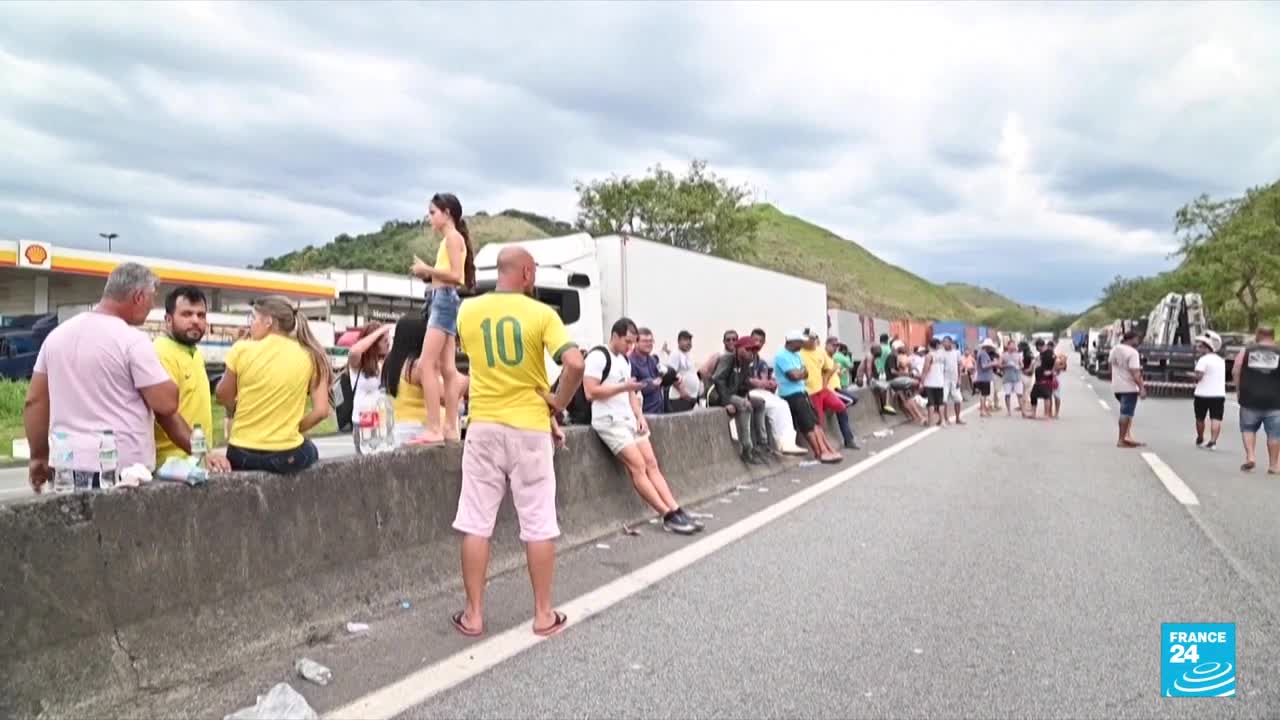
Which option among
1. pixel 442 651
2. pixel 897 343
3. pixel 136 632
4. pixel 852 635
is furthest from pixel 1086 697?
pixel 897 343

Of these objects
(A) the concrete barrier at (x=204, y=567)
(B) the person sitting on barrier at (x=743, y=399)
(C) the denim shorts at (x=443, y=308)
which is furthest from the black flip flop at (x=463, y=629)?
(B) the person sitting on barrier at (x=743, y=399)

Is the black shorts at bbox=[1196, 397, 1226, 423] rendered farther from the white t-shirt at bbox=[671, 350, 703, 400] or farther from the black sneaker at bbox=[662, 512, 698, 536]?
the black sneaker at bbox=[662, 512, 698, 536]

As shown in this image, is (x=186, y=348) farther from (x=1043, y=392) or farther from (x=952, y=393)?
(x=1043, y=392)

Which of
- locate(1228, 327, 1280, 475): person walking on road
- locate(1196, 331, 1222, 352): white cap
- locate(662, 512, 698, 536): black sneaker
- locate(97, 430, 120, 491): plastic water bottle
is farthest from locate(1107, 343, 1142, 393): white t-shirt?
locate(97, 430, 120, 491): plastic water bottle

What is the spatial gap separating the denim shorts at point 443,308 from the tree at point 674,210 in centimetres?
4821

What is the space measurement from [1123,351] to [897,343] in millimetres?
6156

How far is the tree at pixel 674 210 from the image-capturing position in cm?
5453

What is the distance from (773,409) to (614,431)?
4408 mm

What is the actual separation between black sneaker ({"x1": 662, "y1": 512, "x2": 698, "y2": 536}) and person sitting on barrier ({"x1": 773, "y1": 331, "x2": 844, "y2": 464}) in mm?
4743

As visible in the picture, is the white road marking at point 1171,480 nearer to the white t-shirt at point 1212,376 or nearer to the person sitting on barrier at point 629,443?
the white t-shirt at point 1212,376

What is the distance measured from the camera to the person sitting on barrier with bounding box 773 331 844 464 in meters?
11.7

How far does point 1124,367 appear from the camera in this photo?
47.1ft

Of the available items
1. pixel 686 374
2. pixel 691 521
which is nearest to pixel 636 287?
pixel 686 374

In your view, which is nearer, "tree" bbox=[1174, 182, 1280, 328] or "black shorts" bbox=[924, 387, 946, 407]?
"black shorts" bbox=[924, 387, 946, 407]
